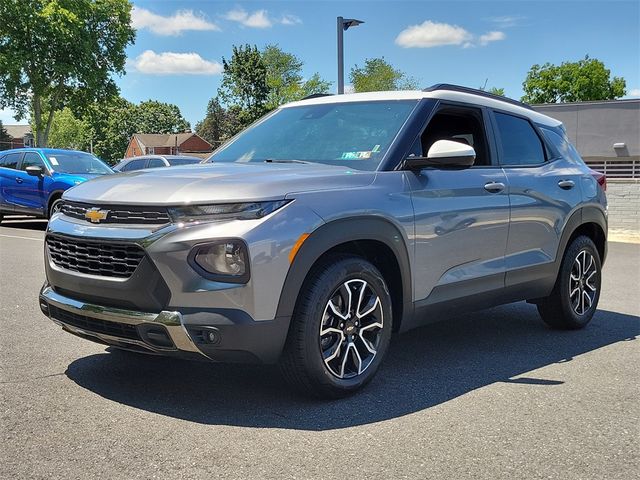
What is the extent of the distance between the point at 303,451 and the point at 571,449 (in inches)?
51.1

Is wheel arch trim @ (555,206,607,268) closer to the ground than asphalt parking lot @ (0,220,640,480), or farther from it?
farther from it

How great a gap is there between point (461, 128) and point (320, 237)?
6.54 feet

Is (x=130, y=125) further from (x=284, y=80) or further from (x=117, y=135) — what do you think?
(x=284, y=80)

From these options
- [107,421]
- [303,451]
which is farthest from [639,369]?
[107,421]

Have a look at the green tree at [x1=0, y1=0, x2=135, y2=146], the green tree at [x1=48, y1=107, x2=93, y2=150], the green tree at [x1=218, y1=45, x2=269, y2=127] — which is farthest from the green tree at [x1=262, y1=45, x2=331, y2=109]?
the green tree at [x1=48, y1=107, x2=93, y2=150]

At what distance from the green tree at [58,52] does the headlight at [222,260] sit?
3906 centimetres

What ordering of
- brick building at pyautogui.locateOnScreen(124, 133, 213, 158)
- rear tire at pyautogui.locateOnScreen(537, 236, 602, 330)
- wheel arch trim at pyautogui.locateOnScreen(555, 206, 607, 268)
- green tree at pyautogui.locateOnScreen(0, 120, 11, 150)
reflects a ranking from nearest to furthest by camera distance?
wheel arch trim at pyautogui.locateOnScreen(555, 206, 607, 268) → rear tire at pyautogui.locateOnScreen(537, 236, 602, 330) → brick building at pyautogui.locateOnScreen(124, 133, 213, 158) → green tree at pyautogui.locateOnScreen(0, 120, 11, 150)

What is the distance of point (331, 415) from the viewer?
372 cm

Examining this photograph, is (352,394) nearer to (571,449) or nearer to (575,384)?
(571,449)

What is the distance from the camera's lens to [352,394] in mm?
4004

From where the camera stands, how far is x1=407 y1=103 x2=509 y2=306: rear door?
436cm

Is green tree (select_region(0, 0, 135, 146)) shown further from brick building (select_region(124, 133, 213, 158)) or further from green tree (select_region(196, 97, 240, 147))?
green tree (select_region(196, 97, 240, 147))

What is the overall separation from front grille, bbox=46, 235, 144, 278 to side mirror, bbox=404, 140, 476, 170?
180cm

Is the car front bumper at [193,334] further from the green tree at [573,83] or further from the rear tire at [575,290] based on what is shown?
the green tree at [573,83]
